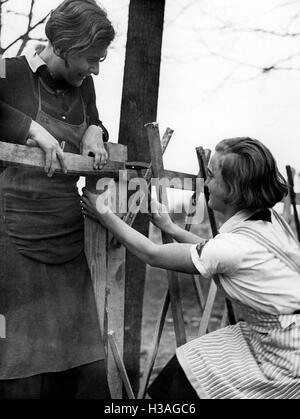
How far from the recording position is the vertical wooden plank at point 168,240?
2568 millimetres

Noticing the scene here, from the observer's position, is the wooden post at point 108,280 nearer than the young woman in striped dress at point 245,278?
No

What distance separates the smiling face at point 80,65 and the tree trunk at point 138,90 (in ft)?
1.15

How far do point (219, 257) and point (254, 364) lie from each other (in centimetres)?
43

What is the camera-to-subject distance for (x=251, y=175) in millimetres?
2211

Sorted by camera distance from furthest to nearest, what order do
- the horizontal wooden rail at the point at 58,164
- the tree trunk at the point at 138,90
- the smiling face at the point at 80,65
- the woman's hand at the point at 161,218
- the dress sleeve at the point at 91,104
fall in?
the tree trunk at the point at 138,90
the woman's hand at the point at 161,218
the dress sleeve at the point at 91,104
the smiling face at the point at 80,65
the horizontal wooden rail at the point at 58,164

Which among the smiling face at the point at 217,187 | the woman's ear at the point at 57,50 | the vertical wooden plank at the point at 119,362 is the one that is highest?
the woman's ear at the point at 57,50

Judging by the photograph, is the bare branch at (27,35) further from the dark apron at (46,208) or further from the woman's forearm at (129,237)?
the woman's forearm at (129,237)

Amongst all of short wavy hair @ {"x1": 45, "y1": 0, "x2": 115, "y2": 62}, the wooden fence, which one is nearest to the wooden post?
the wooden fence

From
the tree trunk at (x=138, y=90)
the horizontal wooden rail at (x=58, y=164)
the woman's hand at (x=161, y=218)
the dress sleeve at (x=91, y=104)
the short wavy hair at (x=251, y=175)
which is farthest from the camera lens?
the tree trunk at (x=138, y=90)

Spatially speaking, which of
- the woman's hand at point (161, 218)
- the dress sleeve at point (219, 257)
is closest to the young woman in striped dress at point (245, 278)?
the dress sleeve at point (219, 257)

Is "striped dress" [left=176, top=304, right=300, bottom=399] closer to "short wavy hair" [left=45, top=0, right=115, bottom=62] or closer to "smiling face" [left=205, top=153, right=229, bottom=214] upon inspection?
"smiling face" [left=205, top=153, right=229, bottom=214]

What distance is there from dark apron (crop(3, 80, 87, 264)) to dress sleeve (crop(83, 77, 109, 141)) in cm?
5

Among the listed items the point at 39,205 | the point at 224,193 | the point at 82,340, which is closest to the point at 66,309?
the point at 82,340

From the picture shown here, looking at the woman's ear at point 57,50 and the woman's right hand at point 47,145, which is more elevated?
the woman's ear at point 57,50
